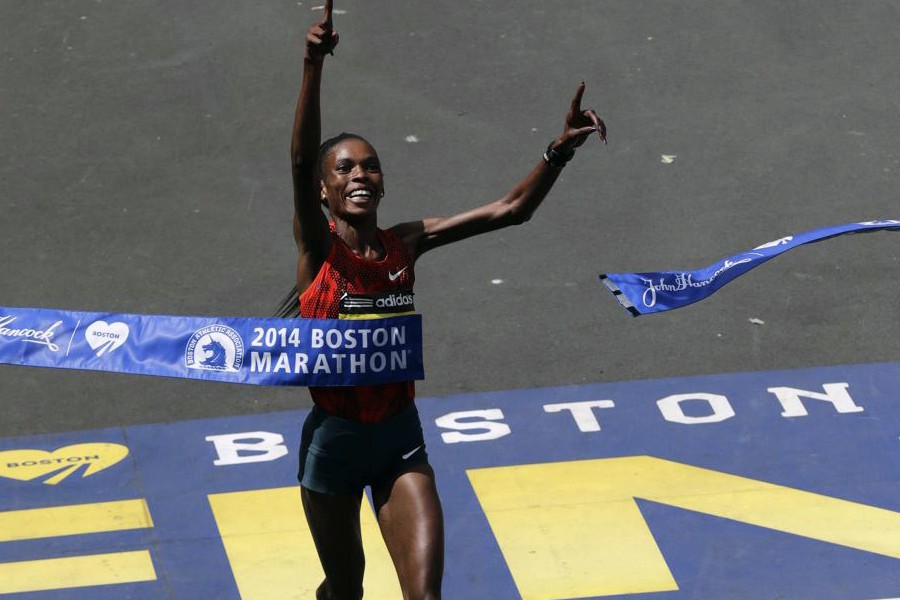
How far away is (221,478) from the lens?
8938mm

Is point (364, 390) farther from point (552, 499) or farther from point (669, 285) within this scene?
point (552, 499)

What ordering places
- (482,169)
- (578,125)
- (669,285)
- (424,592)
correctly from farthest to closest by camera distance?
(482,169) < (669,285) < (578,125) < (424,592)

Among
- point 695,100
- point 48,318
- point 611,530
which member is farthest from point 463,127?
point 48,318

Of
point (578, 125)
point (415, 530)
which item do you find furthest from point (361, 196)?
point (415, 530)

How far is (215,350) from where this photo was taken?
21.8 ft

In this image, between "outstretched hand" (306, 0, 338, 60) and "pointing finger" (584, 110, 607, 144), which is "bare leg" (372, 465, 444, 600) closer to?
"pointing finger" (584, 110, 607, 144)

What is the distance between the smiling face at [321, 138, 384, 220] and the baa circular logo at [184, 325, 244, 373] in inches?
32.2

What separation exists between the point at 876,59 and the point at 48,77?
715 centimetres

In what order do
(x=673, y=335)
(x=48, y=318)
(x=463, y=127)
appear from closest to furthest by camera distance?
1. (x=48, y=318)
2. (x=673, y=335)
3. (x=463, y=127)

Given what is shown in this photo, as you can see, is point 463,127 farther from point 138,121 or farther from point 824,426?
point 824,426

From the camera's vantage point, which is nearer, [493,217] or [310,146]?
[310,146]

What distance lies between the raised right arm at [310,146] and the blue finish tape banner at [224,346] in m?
0.36

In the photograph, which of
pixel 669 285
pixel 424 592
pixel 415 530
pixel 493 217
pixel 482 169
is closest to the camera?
pixel 424 592

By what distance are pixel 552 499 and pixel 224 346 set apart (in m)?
2.74
